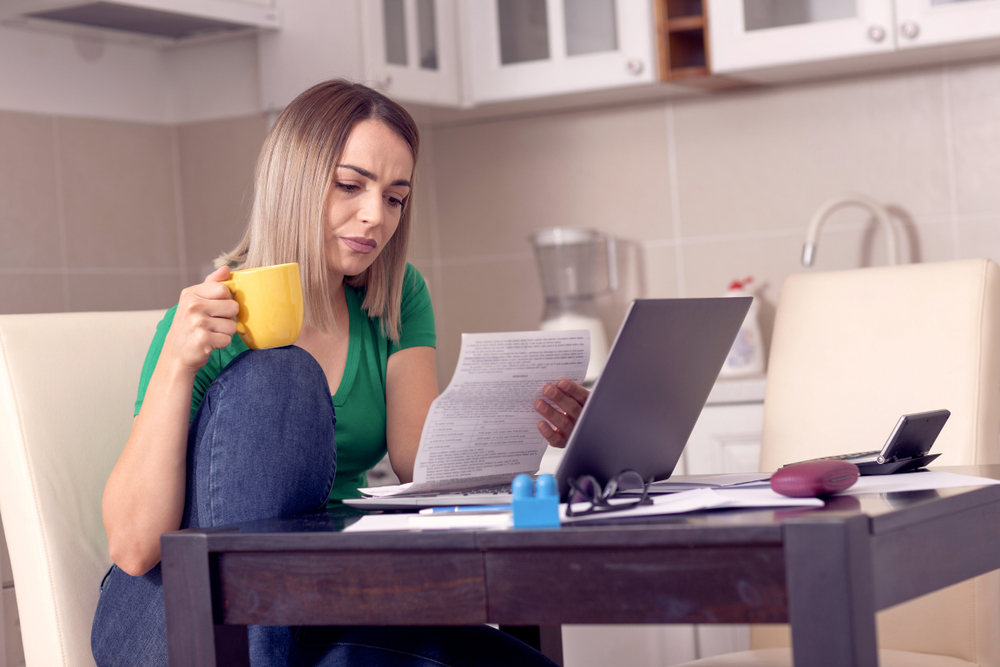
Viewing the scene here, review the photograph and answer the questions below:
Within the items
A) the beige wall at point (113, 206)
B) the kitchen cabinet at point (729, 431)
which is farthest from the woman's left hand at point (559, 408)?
the beige wall at point (113, 206)

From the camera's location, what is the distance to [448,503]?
2.89ft

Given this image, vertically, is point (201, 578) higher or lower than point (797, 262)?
lower

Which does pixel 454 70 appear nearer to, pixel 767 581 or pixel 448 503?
pixel 448 503

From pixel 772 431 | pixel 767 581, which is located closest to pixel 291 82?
A: pixel 772 431

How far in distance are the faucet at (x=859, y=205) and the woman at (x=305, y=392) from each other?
1075 millimetres

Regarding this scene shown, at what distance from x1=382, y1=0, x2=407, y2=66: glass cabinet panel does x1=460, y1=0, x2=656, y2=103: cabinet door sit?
177 millimetres

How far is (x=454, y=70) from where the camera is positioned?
8.29ft

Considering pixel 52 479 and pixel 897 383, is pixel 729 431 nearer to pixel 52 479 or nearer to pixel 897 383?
pixel 897 383

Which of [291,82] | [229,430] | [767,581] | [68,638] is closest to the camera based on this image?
[767,581]

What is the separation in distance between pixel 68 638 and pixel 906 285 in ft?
3.72

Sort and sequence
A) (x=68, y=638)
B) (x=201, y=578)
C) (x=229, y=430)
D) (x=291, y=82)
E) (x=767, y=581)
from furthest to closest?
(x=291, y=82) → (x=68, y=638) → (x=229, y=430) → (x=201, y=578) → (x=767, y=581)

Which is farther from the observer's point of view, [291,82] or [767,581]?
[291,82]

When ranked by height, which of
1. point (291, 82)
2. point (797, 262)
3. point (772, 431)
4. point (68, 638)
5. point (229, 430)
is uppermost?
point (291, 82)

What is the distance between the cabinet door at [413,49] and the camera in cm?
231
